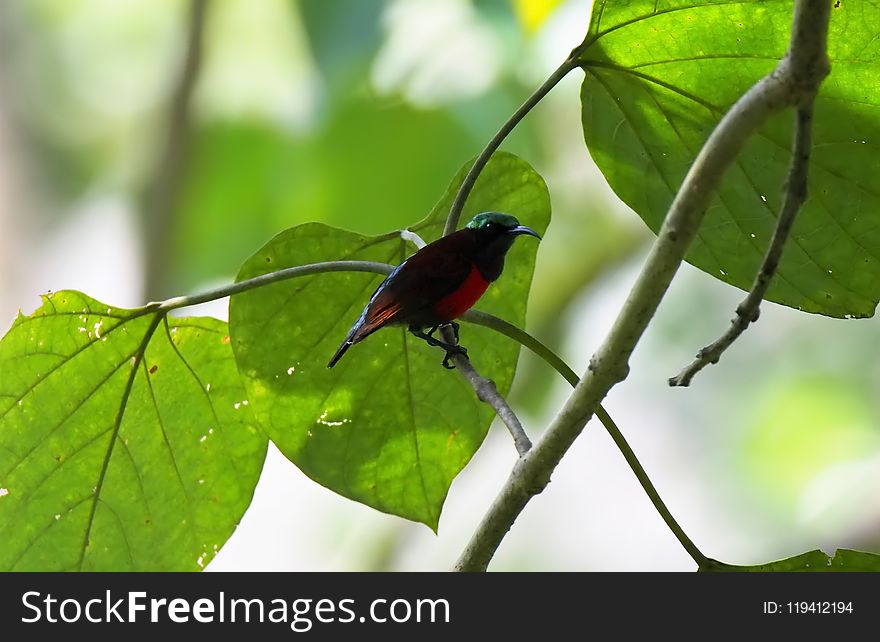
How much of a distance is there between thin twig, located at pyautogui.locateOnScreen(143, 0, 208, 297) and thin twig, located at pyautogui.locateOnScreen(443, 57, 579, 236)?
9.00 ft

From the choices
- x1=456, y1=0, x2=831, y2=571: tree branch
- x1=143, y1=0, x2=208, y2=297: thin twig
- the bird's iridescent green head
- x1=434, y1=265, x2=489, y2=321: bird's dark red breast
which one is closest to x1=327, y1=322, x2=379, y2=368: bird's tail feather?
x1=434, y1=265, x2=489, y2=321: bird's dark red breast

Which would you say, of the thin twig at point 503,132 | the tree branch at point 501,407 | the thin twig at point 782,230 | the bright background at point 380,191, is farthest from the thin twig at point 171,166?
the thin twig at point 782,230

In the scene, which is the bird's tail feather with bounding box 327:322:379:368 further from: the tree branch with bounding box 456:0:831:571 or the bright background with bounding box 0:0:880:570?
the bright background with bounding box 0:0:880:570

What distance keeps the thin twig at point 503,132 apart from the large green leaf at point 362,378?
12 centimetres

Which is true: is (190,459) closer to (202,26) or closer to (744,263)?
(744,263)

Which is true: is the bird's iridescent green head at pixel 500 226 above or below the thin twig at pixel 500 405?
above

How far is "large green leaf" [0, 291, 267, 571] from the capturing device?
1526 millimetres

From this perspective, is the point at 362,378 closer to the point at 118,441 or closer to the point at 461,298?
the point at 461,298

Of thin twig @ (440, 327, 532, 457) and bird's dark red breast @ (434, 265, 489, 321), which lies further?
bird's dark red breast @ (434, 265, 489, 321)

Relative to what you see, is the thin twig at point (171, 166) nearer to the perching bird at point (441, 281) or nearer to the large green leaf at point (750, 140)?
the perching bird at point (441, 281)

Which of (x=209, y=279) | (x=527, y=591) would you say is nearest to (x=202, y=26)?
(x=209, y=279)

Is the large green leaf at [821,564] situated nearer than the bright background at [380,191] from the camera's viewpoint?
Yes

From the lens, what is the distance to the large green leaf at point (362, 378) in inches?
60.6

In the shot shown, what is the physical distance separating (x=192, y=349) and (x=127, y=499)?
0.27m
